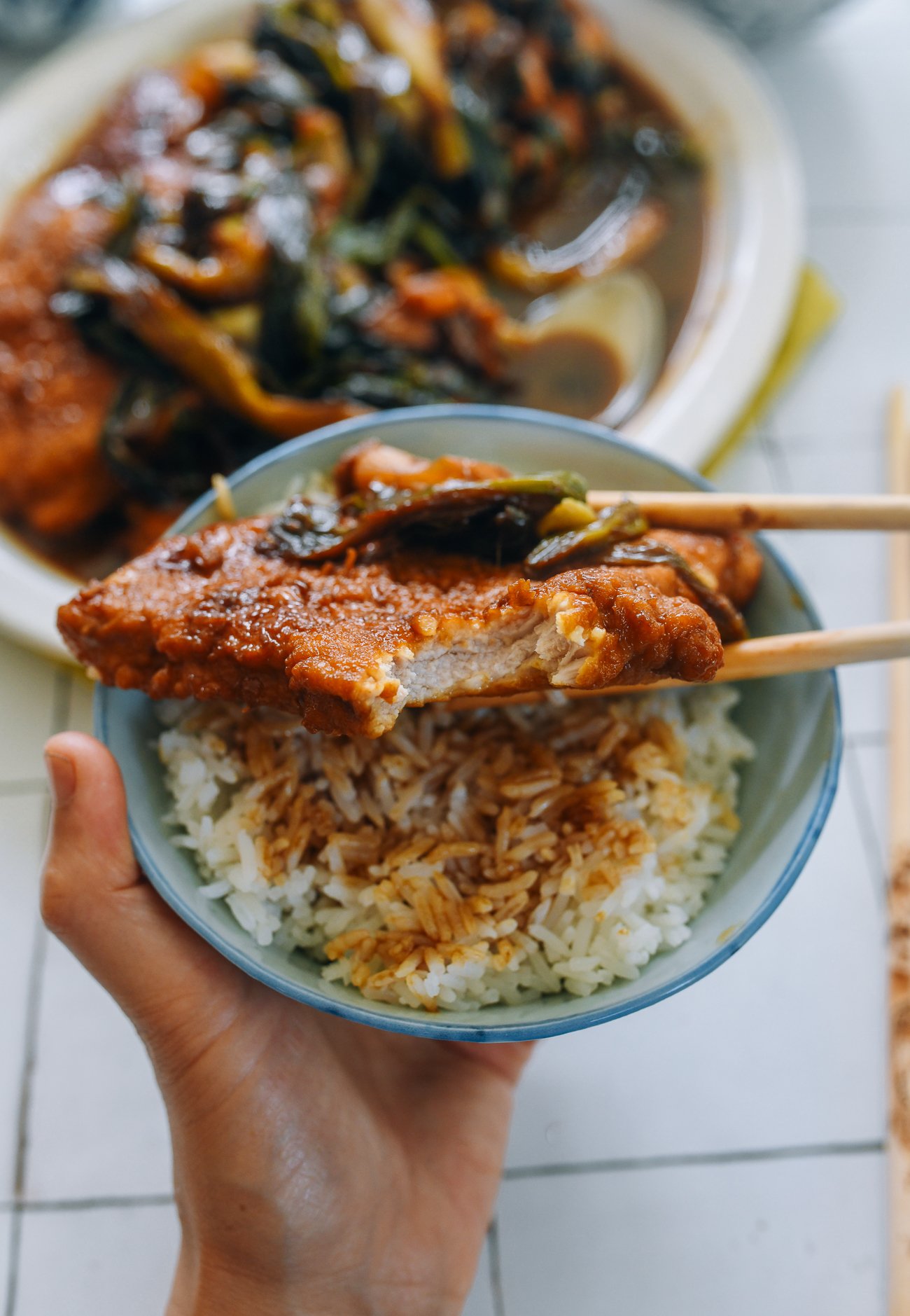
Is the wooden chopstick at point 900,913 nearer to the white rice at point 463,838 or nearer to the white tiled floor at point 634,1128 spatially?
the white tiled floor at point 634,1128

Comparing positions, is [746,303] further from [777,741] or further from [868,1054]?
[868,1054]

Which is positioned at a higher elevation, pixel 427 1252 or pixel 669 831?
pixel 669 831

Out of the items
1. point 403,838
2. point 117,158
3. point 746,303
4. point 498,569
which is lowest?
point 403,838

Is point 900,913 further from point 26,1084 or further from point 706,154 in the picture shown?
point 706,154

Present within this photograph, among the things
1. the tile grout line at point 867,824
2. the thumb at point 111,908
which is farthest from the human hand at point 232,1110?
the tile grout line at point 867,824

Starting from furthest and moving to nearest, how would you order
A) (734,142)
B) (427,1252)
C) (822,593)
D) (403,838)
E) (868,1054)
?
(734,142)
(822,593)
(868,1054)
(427,1252)
(403,838)

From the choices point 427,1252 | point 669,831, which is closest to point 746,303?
point 669,831
